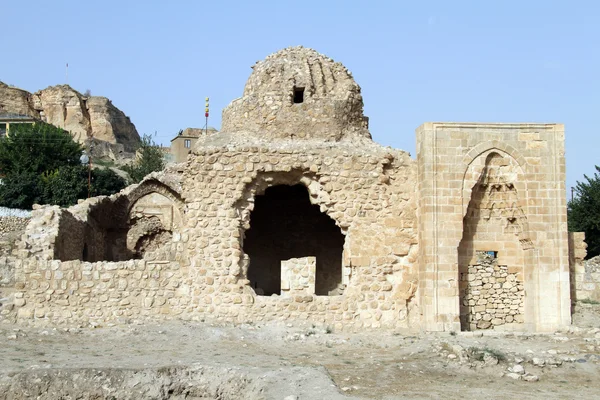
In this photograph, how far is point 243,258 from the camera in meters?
12.4

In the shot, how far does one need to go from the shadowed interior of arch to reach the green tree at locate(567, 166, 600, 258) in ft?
47.1

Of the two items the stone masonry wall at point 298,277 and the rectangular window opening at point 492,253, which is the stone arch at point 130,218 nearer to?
the stone masonry wall at point 298,277

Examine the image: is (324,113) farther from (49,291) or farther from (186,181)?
(49,291)

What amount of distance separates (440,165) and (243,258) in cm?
387

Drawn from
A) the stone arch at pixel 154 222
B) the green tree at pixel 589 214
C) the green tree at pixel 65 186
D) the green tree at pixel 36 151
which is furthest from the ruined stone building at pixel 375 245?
the green tree at pixel 36 151

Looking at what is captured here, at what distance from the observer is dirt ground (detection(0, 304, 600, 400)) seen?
26.6 ft

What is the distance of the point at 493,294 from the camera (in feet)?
41.8

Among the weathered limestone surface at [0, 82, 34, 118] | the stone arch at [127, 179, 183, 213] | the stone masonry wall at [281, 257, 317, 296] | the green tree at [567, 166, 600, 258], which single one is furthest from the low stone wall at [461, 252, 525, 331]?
the weathered limestone surface at [0, 82, 34, 118]

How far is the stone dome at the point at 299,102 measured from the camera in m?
13.7

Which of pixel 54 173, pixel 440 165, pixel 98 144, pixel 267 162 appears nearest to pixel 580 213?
pixel 440 165

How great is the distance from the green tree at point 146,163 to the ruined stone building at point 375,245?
2826 centimetres

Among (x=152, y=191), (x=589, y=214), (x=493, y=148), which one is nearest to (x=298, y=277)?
(x=493, y=148)

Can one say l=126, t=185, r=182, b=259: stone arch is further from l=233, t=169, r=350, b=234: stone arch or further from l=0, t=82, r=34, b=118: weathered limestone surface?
l=0, t=82, r=34, b=118: weathered limestone surface

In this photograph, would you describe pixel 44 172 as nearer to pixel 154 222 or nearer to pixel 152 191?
pixel 154 222
